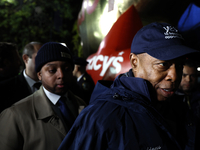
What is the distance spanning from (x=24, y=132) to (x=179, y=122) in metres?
1.31

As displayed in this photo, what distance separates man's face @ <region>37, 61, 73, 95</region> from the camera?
1.81m

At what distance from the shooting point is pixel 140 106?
1.07 m

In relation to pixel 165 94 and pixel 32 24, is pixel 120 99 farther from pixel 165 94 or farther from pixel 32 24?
pixel 32 24

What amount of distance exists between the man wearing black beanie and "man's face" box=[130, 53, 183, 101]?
888 mm

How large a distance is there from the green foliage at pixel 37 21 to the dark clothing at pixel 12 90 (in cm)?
728

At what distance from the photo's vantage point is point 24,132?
4.73 ft

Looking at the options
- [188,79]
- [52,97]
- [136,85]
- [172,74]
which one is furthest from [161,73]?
[188,79]

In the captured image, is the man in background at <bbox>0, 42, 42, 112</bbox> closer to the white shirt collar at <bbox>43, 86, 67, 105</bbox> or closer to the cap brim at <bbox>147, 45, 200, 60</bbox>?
the white shirt collar at <bbox>43, 86, 67, 105</bbox>

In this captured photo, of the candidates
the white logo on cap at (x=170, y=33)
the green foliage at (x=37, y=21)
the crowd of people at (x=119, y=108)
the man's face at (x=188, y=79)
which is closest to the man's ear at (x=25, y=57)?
the crowd of people at (x=119, y=108)

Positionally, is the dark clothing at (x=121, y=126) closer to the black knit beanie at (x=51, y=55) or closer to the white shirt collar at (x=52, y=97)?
the white shirt collar at (x=52, y=97)

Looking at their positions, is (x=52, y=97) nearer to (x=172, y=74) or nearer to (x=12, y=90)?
(x=12, y=90)

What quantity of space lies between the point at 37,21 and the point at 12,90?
8520mm

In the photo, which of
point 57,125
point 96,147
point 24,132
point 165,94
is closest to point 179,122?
point 165,94

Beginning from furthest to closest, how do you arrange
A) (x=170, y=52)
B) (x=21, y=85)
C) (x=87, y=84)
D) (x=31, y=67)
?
(x=87, y=84)
(x=31, y=67)
(x=21, y=85)
(x=170, y=52)
